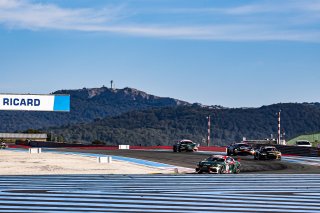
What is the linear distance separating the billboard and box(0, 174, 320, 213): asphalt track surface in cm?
2353

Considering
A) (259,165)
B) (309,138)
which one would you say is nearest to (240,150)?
(259,165)

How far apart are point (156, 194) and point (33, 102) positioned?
31190 millimetres

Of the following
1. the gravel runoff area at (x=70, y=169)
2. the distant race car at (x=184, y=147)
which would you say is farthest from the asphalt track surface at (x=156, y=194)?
the distant race car at (x=184, y=147)

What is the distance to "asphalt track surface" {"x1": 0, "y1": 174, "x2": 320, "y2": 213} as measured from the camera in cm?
1777

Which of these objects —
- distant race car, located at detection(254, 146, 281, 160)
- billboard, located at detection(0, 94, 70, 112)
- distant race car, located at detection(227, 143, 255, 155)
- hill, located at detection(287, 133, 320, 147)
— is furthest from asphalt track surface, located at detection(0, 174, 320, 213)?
hill, located at detection(287, 133, 320, 147)

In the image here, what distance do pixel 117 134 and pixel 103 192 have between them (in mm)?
176441

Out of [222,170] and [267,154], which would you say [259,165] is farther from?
[222,170]

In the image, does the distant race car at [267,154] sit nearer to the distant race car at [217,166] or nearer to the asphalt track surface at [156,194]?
the distant race car at [217,166]

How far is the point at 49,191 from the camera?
21.4 metres

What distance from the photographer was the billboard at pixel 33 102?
5028 centimetres

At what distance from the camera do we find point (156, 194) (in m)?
21.3

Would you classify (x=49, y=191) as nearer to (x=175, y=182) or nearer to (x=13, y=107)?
(x=175, y=182)

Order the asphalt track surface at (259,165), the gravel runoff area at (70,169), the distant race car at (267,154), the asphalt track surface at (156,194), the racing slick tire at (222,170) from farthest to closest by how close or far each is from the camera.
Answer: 1. the distant race car at (267,154)
2. the asphalt track surface at (259,165)
3. the racing slick tire at (222,170)
4. the gravel runoff area at (70,169)
5. the asphalt track surface at (156,194)

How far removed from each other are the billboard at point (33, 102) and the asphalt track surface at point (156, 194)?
23531 millimetres
